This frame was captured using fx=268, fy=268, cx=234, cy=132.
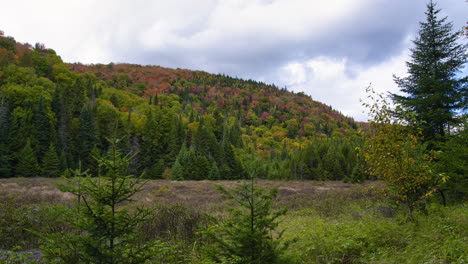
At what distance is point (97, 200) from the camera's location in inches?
140

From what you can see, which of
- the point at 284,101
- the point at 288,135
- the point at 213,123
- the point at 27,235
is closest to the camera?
the point at 27,235

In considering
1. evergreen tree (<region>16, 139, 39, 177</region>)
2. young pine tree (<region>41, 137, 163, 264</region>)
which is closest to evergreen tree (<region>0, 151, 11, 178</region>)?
evergreen tree (<region>16, 139, 39, 177</region>)

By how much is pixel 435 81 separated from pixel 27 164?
46.5 m

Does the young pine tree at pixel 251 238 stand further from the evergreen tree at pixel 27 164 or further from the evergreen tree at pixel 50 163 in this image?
the evergreen tree at pixel 27 164

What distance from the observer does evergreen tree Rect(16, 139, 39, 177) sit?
123ft

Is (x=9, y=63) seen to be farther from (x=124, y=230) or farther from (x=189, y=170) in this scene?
(x=124, y=230)

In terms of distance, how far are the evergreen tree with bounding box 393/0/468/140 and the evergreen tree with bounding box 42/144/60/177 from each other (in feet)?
142

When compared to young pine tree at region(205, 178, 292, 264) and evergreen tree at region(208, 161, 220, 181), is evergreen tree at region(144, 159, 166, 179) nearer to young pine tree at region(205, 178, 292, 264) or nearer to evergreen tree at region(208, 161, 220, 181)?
evergreen tree at region(208, 161, 220, 181)

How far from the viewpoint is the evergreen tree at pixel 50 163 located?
38934mm

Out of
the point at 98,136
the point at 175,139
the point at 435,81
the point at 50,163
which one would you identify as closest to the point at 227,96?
the point at 175,139

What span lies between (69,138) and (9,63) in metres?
30.1

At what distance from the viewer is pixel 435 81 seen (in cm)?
1392

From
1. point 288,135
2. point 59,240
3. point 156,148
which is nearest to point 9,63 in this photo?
point 156,148

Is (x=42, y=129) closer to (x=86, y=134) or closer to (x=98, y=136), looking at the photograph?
(x=86, y=134)
